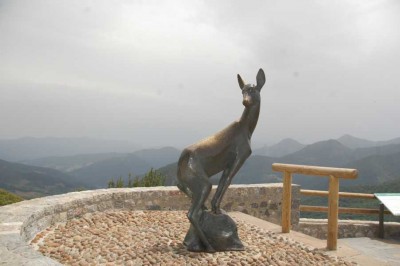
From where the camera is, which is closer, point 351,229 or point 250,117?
point 250,117

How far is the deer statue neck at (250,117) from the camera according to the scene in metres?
5.25

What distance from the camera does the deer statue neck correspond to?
5.25m

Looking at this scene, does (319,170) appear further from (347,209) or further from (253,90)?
(347,209)

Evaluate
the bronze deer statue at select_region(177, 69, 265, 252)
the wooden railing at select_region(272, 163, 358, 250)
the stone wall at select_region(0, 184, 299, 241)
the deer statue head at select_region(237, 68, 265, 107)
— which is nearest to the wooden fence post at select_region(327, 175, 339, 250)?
the wooden railing at select_region(272, 163, 358, 250)

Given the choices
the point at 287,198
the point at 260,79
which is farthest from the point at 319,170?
the point at 260,79

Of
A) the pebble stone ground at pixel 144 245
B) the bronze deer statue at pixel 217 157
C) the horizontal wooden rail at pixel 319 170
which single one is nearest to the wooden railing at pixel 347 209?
the horizontal wooden rail at pixel 319 170

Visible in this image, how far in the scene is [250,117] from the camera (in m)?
5.27

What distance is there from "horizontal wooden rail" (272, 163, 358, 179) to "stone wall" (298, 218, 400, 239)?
98.0 inches

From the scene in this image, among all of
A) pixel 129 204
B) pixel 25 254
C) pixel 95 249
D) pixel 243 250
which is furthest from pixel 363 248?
pixel 25 254

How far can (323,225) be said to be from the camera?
28.0 ft

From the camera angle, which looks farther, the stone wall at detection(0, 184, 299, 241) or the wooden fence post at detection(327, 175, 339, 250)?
the wooden fence post at detection(327, 175, 339, 250)

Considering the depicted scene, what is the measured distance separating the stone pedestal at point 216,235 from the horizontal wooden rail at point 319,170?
164cm

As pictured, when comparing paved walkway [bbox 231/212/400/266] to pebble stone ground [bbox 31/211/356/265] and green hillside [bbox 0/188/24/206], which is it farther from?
green hillside [bbox 0/188/24/206]

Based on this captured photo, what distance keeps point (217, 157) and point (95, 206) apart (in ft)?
9.23
